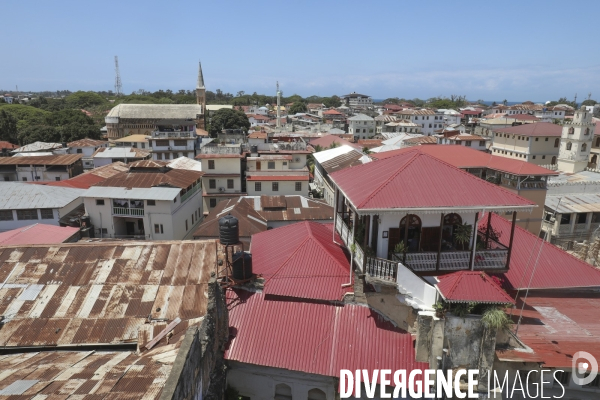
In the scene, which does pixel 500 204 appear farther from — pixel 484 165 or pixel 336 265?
pixel 484 165

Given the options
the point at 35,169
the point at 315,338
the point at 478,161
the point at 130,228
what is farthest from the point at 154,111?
the point at 315,338

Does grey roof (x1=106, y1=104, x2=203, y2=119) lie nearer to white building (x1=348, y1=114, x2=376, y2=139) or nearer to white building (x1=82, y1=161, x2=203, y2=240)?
white building (x1=348, y1=114, x2=376, y2=139)

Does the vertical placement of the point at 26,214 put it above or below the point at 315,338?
above

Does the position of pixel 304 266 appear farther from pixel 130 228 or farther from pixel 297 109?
pixel 297 109

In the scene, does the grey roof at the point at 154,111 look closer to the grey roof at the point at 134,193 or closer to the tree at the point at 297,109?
the tree at the point at 297,109

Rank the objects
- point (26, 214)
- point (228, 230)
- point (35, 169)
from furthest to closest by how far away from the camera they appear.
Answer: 1. point (35, 169)
2. point (26, 214)
3. point (228, 230)

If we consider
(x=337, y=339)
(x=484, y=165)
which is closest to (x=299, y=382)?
(x=337, y=339)
